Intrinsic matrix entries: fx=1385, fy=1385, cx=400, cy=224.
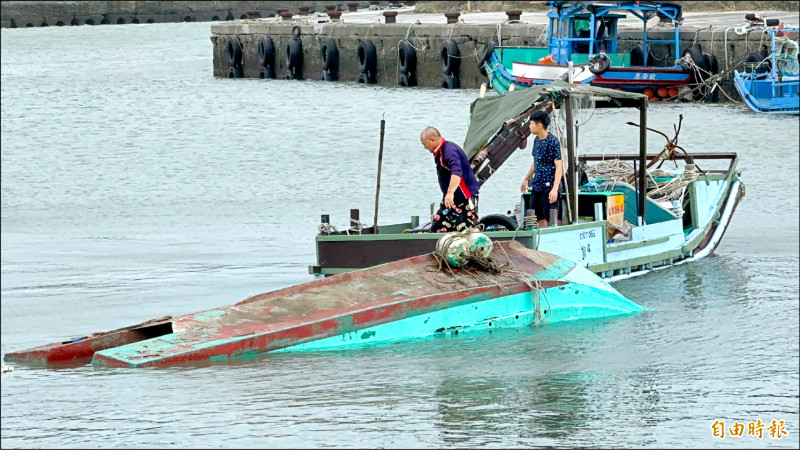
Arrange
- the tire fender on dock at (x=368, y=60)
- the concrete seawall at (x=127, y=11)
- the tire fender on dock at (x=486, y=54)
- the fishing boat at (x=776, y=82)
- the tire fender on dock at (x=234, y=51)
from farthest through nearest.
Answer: the concrete seawall at (x=127, y=11), the tire fender on dock at (x=234, y=51), the tire fender on dock at (x=368, y=60), the tire fender on dock at (x=486, y=54), the fishing boat at (x=776, y=82)

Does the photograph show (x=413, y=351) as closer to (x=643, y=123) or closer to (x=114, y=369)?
Answer: (x=114, y=369)

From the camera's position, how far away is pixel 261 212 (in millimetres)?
20156

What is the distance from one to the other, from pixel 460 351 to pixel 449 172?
1.94 metres

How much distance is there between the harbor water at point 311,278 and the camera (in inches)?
368

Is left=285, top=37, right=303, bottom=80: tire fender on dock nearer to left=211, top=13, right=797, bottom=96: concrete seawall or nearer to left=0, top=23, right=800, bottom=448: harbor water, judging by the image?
left=211, top=13, right=797, bottom=96: concrete seawall

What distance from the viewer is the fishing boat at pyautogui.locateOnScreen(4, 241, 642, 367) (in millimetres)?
10352

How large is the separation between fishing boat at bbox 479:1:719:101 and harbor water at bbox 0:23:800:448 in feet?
3.17

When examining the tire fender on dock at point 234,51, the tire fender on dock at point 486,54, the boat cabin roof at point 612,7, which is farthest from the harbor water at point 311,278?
the tire fender on dock at point 234,51

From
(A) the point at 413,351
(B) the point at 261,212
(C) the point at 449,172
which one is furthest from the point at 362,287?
(B) the point at 261,212

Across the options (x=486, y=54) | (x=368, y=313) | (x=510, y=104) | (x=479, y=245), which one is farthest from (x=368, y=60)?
(x=368, y=313)

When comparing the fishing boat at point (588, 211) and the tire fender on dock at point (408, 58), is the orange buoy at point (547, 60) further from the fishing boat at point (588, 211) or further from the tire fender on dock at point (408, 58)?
the fishing boat at point (588, 211)

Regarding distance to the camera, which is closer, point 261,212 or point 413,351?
point 413,351

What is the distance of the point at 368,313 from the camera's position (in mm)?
10945

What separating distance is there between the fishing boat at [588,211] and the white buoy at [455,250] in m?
0.80
